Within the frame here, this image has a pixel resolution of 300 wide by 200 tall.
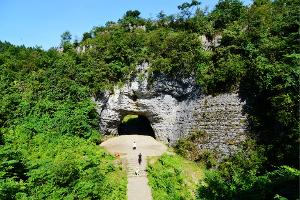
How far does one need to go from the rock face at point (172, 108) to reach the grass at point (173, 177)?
183 cm

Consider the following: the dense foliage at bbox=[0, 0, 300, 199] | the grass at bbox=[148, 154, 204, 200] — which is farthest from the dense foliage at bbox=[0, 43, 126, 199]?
the grass at bbox=[148, 154, 204, 200]

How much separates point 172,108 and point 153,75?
2823 mm

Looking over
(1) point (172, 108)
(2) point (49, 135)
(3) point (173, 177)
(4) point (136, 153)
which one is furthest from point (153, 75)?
(3) point (173, 177)

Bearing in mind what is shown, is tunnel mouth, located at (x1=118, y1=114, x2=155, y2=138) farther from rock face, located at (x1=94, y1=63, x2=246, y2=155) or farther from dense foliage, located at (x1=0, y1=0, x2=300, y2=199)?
dense foliage, located at (x1=0, y1=0, x2=300, y2=199)

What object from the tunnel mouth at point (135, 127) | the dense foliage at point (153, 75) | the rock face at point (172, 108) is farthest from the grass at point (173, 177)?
the tunnel mouth at point (135, 127)

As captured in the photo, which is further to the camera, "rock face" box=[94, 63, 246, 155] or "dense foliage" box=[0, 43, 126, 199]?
"rock face" box=[94, 63, 246, 155]

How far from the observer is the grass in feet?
63.5

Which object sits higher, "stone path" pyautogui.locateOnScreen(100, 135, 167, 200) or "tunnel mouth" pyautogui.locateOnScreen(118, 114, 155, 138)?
"tunnel mouth" pyautogui.locateOnScreen(118, 114, 155, 138)

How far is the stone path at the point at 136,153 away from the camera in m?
20.2

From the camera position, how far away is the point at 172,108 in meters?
27.6

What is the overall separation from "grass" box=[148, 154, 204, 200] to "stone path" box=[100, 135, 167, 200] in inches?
17.9

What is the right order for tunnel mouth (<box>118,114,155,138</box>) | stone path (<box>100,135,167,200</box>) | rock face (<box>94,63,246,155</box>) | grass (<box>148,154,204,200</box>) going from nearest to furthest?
grass (<box>148,154,204,200</box>)
stone path (<box>100,135,167,200</box>)
rock face (<box>94,63,246,155</box>)
tunnel mouth (<box>118,114,155,138</box>)

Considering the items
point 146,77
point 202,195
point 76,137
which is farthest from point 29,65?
point 202,195

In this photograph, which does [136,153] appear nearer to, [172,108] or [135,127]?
[172,108]
